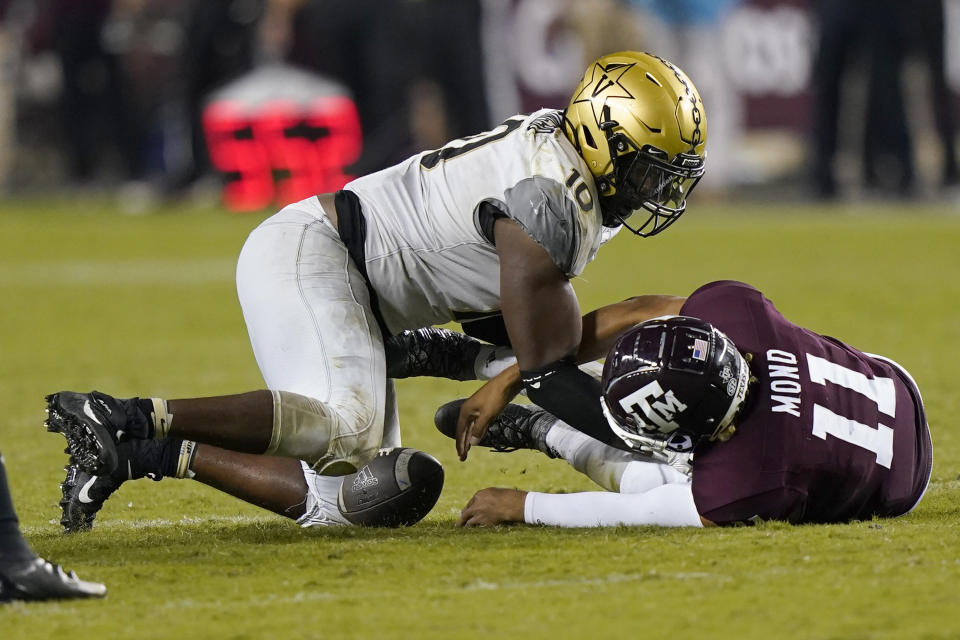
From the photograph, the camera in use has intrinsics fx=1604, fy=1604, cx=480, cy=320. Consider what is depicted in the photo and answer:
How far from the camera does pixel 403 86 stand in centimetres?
1465

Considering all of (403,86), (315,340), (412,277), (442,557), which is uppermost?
(403,86)

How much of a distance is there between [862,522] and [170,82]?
560 inches

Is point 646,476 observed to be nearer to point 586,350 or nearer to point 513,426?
point 586,350

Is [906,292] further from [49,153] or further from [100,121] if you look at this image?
[49,153]

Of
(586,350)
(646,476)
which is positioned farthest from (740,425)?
(586,350)

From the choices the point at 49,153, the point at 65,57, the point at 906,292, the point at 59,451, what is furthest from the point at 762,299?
the point at 49,153

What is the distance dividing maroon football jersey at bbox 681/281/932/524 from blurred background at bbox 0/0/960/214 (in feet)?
33.0

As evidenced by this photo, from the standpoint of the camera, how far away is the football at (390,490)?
4.21 meters

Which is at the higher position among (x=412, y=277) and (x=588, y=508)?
(x=412, y=277)

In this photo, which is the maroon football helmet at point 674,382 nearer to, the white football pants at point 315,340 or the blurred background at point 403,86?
the white football pants at point 315,340

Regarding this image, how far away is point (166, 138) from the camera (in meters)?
17.0

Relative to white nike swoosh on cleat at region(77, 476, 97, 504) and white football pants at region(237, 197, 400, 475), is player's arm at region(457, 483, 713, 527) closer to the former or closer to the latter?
white football pants at region(237, 197, 400, 475)

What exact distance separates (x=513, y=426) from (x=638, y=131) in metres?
0.97

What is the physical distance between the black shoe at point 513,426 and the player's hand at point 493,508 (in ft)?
1.25
